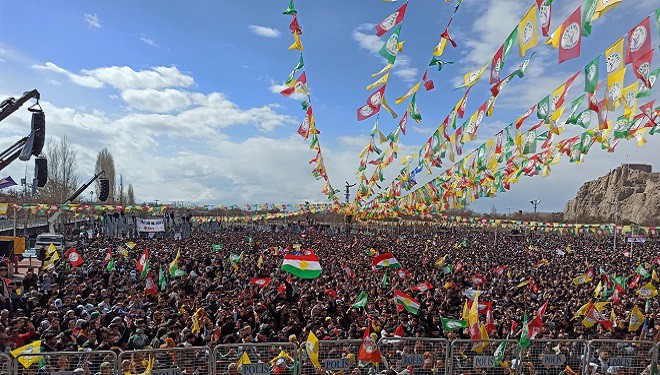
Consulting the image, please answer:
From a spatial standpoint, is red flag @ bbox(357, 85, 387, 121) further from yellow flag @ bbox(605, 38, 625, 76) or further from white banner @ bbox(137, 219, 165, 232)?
white banner @ bbox(137, 219, 165, 232)

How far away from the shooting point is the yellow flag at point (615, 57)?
23.0ft

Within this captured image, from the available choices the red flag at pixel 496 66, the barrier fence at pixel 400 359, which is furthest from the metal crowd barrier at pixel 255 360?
the red flag at pixel 496 66

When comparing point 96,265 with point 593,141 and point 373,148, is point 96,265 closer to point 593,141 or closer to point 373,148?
point 373,148

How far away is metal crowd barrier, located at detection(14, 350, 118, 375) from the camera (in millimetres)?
5957

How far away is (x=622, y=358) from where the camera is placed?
7.39 meters

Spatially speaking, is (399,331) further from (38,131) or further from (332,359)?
(38,131)

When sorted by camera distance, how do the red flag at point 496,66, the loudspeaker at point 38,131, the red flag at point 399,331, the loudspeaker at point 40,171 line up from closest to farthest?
1. the red flag at point 496,66
2. the red flag at point 399,331
3. the loudspeaker at point 38,131
4. the loudspeaker at point 40,171

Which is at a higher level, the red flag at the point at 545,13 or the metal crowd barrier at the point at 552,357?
the red flag at the point at 545,13

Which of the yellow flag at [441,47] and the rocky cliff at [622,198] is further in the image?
the rocky cliff at [622,198]

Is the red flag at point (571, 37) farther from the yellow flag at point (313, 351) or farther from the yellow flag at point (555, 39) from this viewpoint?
the yellow flag at point (313, 351)

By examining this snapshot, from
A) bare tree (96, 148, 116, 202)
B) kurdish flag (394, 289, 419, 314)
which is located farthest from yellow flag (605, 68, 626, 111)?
bare tree (96, 148, 116, 202)

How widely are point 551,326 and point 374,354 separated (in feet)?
19.9

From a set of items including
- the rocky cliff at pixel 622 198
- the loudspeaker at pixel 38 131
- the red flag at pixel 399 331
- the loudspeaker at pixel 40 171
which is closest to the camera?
the red flag at pixel 399 331

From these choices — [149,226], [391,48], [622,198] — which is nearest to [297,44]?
[391,48]
